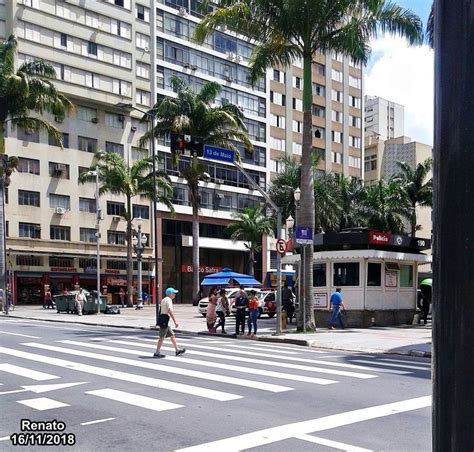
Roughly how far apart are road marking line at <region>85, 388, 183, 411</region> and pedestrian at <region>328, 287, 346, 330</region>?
15.7 meters

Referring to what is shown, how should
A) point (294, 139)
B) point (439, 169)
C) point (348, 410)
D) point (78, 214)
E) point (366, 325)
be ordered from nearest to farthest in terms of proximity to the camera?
point (439, 169) < point (348, 410) < point (366, 325) < point (78, 214) < point (294, 139)

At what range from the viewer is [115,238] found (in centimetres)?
5909

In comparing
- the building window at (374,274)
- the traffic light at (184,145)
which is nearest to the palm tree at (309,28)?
the building window at (374,274)

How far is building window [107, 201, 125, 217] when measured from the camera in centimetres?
5911

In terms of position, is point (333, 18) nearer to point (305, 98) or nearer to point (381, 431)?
point (305, 98)

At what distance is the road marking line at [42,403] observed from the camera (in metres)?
8.66

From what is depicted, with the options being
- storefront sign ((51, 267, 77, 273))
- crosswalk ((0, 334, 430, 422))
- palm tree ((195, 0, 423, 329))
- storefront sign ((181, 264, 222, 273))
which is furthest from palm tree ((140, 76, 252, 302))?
crosswalk ((0, 334, 430, 422))

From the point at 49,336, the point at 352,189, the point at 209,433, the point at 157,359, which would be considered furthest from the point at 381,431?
the point at 352,189

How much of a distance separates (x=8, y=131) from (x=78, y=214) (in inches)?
370

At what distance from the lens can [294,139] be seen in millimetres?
75875

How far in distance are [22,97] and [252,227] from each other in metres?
28.3

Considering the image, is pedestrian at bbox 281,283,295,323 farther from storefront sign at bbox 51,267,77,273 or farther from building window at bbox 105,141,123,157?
building window at bbox 105,141,123,157

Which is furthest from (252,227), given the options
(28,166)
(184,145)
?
(184,145)

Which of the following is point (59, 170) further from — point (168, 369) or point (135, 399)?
point (135, 399)
